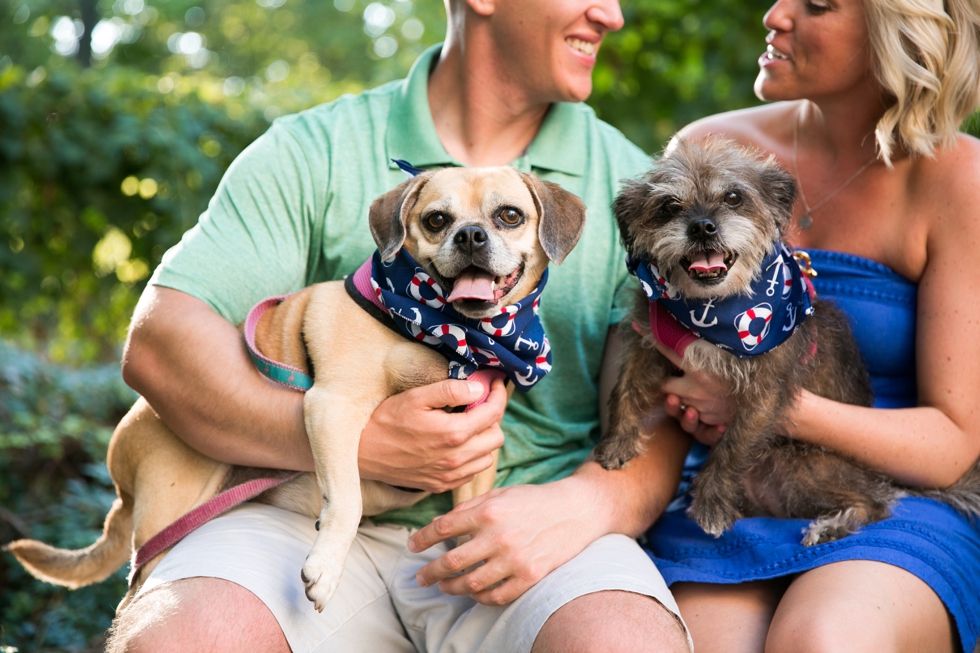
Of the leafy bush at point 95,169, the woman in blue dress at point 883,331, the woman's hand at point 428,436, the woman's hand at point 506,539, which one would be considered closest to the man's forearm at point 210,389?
the woman's hand at point 428,436

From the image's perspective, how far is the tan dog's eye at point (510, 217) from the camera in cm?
256

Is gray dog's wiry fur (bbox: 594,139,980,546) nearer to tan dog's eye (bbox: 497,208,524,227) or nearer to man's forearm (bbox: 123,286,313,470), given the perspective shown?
tan dog's eye (bbox: 497,208,524,227)

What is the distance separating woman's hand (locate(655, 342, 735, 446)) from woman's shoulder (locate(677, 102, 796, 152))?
104cm

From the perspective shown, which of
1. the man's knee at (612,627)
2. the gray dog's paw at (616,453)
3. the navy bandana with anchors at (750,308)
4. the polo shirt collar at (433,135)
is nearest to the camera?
the man's knee at (612,627)

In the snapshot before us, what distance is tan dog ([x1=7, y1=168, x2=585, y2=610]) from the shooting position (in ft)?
7.68

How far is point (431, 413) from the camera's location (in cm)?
243

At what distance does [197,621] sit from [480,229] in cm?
135

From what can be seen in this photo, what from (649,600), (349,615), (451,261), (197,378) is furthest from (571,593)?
(197,378)

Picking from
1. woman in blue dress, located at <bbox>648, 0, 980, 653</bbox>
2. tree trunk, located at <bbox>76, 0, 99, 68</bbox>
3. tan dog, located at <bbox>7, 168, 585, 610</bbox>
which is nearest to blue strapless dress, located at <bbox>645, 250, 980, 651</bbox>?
woman in blue dress, located at <bbox>648, 0, 980, 653</bbox>

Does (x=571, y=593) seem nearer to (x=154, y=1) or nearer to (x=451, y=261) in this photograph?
(x=451, y=261)

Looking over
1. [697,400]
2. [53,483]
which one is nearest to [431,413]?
[697,400]

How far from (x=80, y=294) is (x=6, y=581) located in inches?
92.7

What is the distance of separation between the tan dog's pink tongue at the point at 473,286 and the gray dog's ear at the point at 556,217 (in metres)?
0.22

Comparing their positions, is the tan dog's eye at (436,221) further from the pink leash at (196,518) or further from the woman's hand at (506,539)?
the pink leash at (196,518)
